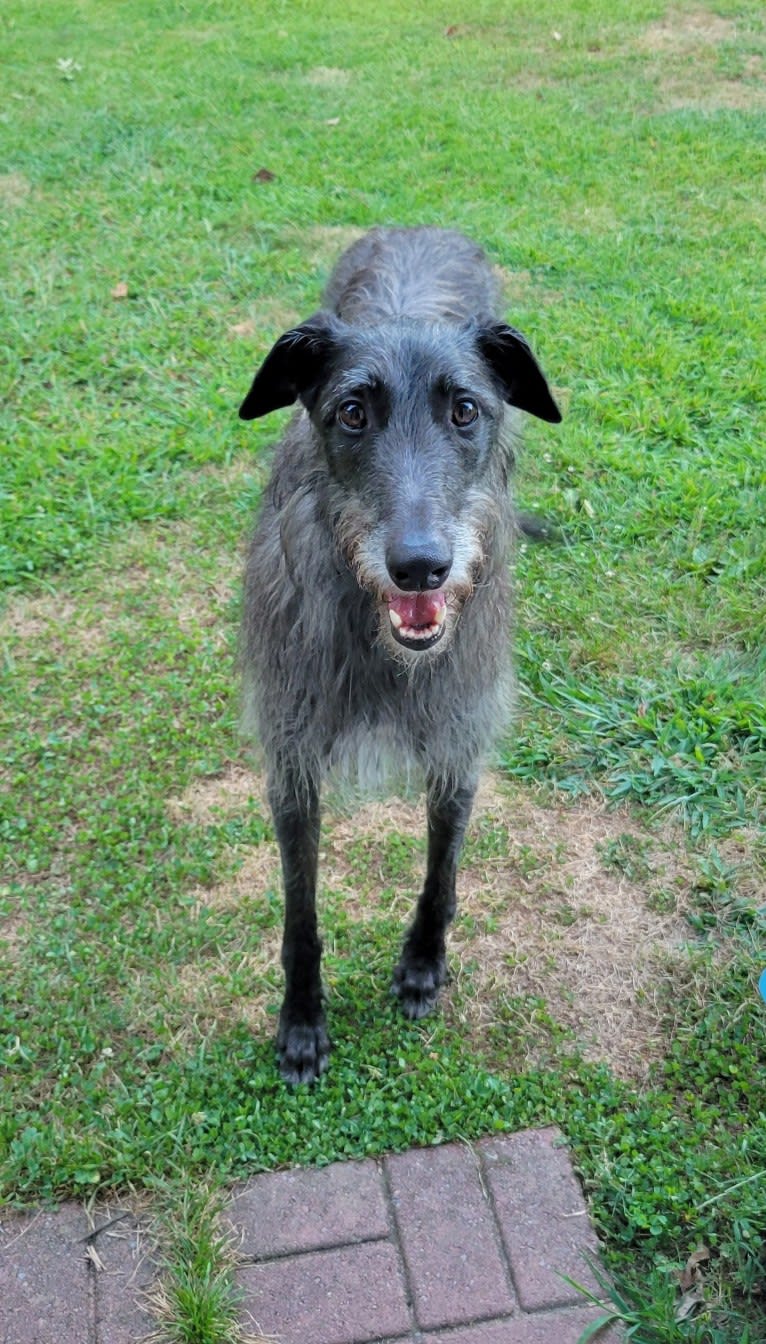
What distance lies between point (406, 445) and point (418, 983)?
160cm

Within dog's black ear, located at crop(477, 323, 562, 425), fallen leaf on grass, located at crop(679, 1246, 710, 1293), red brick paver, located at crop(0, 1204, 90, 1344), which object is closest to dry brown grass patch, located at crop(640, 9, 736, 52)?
dog's black ear, located at crop(477, 323, 562, 425)

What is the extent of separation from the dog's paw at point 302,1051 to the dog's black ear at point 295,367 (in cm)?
167

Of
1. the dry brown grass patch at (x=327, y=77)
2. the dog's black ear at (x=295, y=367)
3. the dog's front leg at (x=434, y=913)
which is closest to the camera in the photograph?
the dog's black ear at (x=295, y=367)

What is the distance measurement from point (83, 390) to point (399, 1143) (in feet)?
13.6

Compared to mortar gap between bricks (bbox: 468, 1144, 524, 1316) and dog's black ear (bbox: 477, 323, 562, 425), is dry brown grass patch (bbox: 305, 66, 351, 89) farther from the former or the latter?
mortar gap between bricks (bbox: 468, 1144, 524, 1316)

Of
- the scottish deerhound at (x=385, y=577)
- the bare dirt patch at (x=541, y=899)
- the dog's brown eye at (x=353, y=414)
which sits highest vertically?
the dog's brown eye at (x=353, y=414)

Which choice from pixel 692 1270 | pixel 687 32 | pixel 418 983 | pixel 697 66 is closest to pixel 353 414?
pixel 418 983

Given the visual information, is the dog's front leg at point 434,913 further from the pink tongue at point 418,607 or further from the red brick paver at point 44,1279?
the red brick paver at point 44,1279

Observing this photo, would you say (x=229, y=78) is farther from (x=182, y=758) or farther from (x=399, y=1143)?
(x=399, y=1143)

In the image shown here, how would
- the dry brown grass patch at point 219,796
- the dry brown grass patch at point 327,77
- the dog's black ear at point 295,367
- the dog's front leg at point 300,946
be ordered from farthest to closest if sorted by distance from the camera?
the dry brown grass patch at point 327,77 < the dry brown grass patch at point 219,796 < the dog's front leg at point 300,946 < the dog's black ear at point 295,367

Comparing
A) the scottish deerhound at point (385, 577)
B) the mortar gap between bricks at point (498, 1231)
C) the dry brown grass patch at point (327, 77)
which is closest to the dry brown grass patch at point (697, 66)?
the dry brown grass patch at point (327, 77)

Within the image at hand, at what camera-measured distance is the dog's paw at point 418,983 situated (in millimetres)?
3264

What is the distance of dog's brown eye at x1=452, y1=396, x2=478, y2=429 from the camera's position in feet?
8.47

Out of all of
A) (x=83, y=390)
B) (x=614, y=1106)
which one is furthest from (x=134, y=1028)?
(x=83, y=390)
